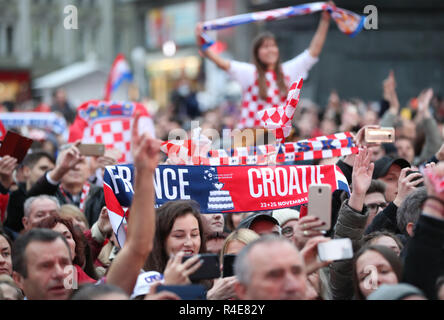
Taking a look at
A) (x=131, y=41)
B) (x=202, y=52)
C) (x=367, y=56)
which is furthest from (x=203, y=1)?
(x=202, y=52)

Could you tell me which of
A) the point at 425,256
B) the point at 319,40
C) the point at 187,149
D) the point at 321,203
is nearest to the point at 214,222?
the point at 187,149

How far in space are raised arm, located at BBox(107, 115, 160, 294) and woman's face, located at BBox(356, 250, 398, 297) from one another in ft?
3.56

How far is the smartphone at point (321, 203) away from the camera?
153 inches

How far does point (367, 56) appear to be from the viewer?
22.4 m

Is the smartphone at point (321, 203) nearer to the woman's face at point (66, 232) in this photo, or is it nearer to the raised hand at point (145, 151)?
the raised hand at point (145, 151)

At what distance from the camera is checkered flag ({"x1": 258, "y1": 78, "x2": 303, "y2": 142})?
5.71 m

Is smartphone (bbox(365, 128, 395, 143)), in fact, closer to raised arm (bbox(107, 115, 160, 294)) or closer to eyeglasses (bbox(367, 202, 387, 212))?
eyeglasses (bbox(367, 202, 387, 212))

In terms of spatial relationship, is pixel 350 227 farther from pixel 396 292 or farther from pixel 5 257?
pixel 5 257

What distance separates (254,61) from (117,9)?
5551 cm

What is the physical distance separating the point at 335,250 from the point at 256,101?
530cm

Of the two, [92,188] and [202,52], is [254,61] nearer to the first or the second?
[202,52]

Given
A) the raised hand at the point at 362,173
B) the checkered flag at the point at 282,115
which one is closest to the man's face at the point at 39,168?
the checkered flag at the point at 282,115

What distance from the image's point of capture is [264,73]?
8.82 metres

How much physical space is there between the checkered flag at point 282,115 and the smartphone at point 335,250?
2.13 meters
